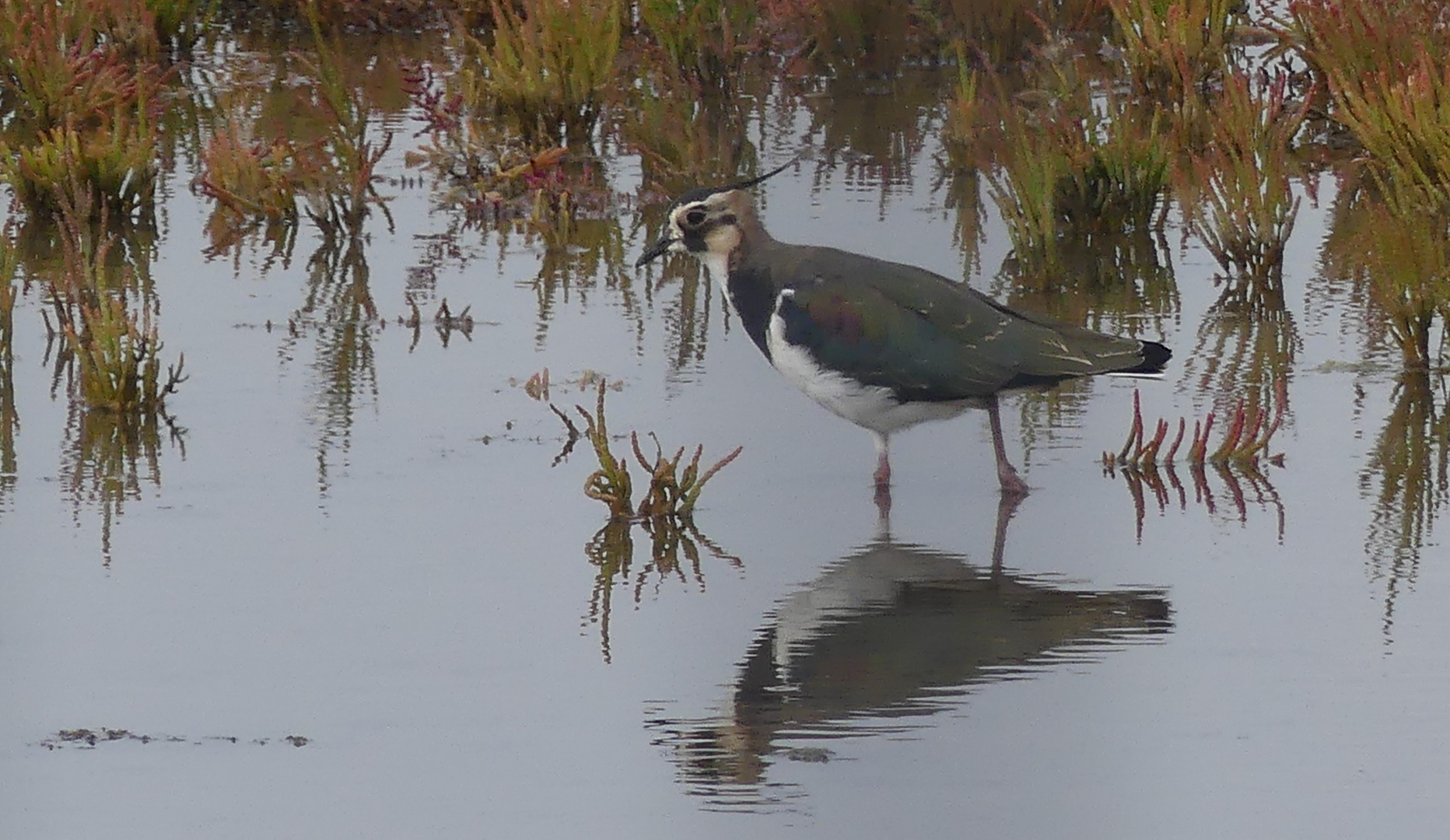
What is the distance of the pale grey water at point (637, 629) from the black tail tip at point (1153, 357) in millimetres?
382

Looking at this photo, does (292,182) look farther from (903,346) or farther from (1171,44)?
(903,346)

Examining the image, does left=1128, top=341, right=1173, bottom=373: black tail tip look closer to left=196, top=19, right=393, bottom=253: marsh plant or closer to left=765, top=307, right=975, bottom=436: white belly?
left=765, top=307, right=975, bottom=436: white belly

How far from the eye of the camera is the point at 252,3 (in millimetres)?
18078

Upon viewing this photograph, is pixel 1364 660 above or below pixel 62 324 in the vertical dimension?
below

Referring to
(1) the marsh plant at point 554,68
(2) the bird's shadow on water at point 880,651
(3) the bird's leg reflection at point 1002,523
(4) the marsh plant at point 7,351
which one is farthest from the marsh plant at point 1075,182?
(4) the marsh plant at point 7,351

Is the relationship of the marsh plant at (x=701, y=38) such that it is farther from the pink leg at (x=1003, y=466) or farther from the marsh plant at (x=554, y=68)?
the pink leg at (x=1003, y=466)

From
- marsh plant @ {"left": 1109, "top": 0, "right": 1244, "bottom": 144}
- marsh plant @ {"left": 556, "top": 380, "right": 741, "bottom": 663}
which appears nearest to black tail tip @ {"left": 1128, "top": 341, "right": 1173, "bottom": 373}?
marsh plant @ {"left": 556, "top": 380, "right": 741, "bottom": 663}

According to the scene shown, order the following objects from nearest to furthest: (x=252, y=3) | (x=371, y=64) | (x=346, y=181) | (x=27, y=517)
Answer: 1. (x=27, y=517)
2. (x=346, y=181)
3. (x=371, y=64)
4. (x=252, y=3)

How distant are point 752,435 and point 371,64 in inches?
327

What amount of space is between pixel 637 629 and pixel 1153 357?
2004mm

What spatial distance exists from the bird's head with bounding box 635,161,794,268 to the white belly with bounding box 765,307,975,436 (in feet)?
1.42

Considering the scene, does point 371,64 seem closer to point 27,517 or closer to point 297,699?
point 27,517

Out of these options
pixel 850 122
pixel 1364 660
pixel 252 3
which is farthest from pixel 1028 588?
pixel 252 3

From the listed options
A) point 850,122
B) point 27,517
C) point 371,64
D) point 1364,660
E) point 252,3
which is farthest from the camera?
point 252,3
